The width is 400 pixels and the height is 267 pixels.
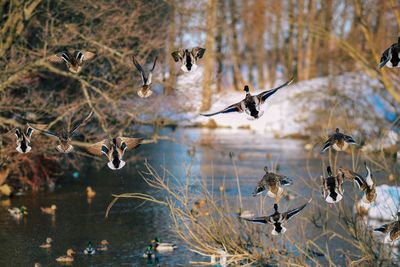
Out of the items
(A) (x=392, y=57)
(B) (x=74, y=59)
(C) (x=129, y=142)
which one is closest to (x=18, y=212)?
(B) (x=74, y=59)

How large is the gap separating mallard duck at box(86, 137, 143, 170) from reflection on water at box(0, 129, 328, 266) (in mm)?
997

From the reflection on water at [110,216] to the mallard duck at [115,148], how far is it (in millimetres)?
997

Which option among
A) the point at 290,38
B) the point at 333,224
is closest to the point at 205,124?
the point at 290,38

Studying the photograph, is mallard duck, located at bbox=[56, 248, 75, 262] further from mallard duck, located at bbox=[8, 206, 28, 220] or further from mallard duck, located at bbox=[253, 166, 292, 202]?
mallard duck, located at bbox=[253, 166, 292, 202]

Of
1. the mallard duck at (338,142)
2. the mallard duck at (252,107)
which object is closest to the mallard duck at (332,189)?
the mallard duck at (338,142)

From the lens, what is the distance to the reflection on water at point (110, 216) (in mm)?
13922

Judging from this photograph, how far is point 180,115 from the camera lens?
2100cm

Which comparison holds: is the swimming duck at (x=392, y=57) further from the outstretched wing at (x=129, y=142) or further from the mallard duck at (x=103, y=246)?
the mallard duck at (x=103, y=246)

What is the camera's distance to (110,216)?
17734mm

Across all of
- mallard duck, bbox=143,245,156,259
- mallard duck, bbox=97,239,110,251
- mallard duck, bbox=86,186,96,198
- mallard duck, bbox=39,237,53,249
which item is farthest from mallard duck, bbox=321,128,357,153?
mallard duck, bbox=86,186,96,198

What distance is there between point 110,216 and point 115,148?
377 inches

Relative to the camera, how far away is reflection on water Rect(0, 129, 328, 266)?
45.7ft

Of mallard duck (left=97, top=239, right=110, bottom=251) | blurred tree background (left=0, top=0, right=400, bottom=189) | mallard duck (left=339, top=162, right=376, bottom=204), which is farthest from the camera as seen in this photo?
blurred tree background (left=0, top=0, right=400, bottom=189)

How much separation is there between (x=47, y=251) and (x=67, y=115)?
560cm
